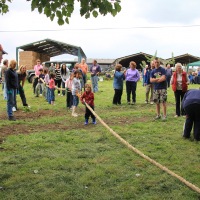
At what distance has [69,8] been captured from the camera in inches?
192

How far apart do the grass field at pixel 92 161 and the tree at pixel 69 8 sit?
237cm

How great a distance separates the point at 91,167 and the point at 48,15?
2.51 metres

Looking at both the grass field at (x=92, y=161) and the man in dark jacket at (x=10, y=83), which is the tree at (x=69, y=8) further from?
the man in dark jacket at (x=10, y=83)

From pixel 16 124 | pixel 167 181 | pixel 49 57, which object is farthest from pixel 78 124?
pixel 49 57

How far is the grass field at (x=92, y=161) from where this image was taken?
4.62m

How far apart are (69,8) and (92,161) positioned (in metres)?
2.62

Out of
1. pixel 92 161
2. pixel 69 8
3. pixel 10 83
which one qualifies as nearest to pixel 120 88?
pixel 10 83

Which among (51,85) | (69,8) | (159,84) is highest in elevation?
(69,8)

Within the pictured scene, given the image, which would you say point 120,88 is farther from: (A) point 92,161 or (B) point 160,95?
(A) point 92,161

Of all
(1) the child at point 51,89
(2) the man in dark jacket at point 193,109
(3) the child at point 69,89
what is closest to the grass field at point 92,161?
(2) the man in dark jacket at point 193,109

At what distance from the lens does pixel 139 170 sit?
17.9 ft

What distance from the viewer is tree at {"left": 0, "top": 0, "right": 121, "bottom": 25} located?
4.68 metres

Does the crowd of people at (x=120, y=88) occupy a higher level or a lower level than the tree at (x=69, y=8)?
lower

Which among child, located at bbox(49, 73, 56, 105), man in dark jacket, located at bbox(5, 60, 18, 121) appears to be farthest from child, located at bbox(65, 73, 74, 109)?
man in dark jacket, located at bbox(5, 60, 18, 121)
